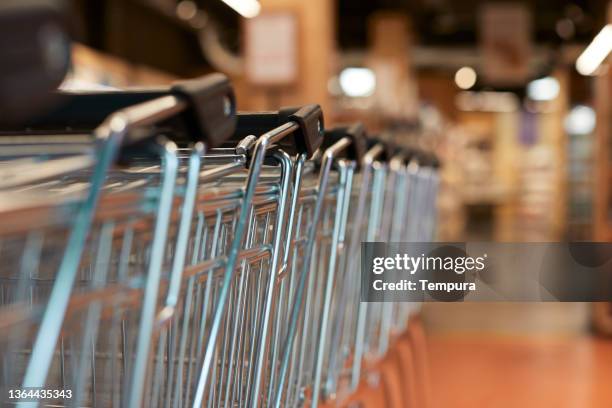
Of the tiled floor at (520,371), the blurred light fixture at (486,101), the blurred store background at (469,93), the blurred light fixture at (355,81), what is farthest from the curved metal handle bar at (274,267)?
the blurred light fixture at (486,101)

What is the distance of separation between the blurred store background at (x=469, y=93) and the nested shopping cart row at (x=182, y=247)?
16 cm

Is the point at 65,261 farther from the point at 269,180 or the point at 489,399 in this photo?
the point at 489,399

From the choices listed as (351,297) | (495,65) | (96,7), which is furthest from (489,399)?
(96,7)

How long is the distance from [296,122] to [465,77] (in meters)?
23.0

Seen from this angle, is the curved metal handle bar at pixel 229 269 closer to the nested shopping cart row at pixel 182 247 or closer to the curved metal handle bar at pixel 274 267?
the nested shopping cart row at pixel 182 247

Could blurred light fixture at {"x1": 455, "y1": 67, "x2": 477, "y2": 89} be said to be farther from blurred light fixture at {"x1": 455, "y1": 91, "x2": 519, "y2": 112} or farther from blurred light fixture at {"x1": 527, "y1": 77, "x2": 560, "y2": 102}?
blurred light fixture at {"x1": 527, "y1": 77, "x2": 560, "y2": 102}

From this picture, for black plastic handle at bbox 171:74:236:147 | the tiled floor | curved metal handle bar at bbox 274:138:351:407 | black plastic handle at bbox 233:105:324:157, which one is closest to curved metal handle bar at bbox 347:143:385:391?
curved metal handle bar at bbox 274:138:351:407

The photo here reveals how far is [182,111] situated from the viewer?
3.32ft

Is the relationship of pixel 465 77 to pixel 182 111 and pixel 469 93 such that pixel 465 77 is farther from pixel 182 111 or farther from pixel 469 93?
pixel 182 111

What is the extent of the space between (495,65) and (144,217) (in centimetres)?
1085

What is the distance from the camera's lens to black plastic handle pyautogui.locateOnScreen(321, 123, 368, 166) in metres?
1.95

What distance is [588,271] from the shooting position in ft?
8.66

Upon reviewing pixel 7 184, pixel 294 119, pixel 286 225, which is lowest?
pixel 7 184

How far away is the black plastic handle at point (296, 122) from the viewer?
1.50 m
